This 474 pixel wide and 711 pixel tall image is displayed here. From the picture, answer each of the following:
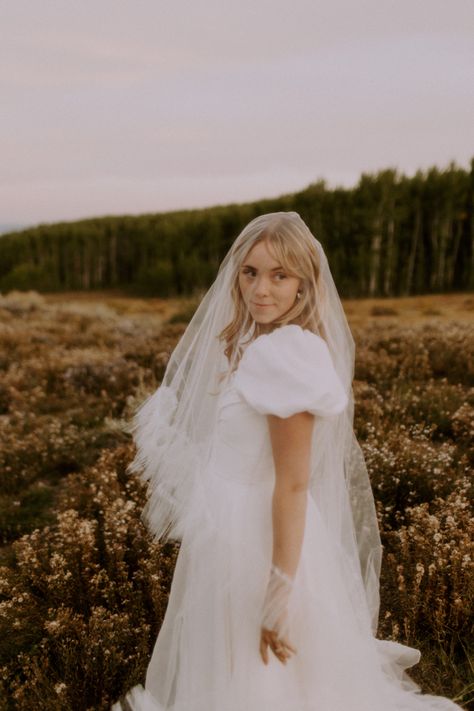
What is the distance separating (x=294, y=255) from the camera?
6.21ft

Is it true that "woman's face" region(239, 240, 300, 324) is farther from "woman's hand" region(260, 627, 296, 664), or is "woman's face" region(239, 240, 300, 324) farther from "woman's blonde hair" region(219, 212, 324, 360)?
"woman's hand" region(260, 627, 296, 664)

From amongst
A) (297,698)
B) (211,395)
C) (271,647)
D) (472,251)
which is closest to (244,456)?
(211,395)

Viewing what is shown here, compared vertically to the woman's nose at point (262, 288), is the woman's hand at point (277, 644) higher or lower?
lower

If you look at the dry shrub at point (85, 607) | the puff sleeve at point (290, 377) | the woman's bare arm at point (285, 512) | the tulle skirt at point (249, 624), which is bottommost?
the dry shrub at point (85, 607)

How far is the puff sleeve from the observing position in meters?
1.64

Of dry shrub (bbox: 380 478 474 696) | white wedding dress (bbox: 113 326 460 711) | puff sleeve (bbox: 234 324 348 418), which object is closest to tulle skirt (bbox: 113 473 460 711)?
white wedding dress (bbox: 113 326 460 711)

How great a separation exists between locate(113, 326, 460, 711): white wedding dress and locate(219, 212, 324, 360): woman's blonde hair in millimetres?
180

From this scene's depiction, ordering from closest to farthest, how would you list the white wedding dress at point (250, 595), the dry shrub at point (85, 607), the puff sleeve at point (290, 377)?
the puff sleeve at point (290, 377) < the white wedding dress at point (250, 595) < the dry shrub at point (85, 607)

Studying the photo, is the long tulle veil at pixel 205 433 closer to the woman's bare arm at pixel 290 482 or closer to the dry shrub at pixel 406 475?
the woman's bare arm at pixel 290 482

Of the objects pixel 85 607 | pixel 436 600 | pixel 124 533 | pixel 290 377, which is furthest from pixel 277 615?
pixel 124 533

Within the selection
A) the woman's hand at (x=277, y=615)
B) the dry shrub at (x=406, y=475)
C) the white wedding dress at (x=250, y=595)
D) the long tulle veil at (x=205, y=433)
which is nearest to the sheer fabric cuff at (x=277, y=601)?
the woman's hand at (x=277, y=615)

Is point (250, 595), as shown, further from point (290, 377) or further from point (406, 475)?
point (406, 475)

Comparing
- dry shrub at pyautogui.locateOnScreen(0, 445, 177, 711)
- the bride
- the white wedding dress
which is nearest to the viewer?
the bride

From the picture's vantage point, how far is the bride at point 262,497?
175 centimetres
